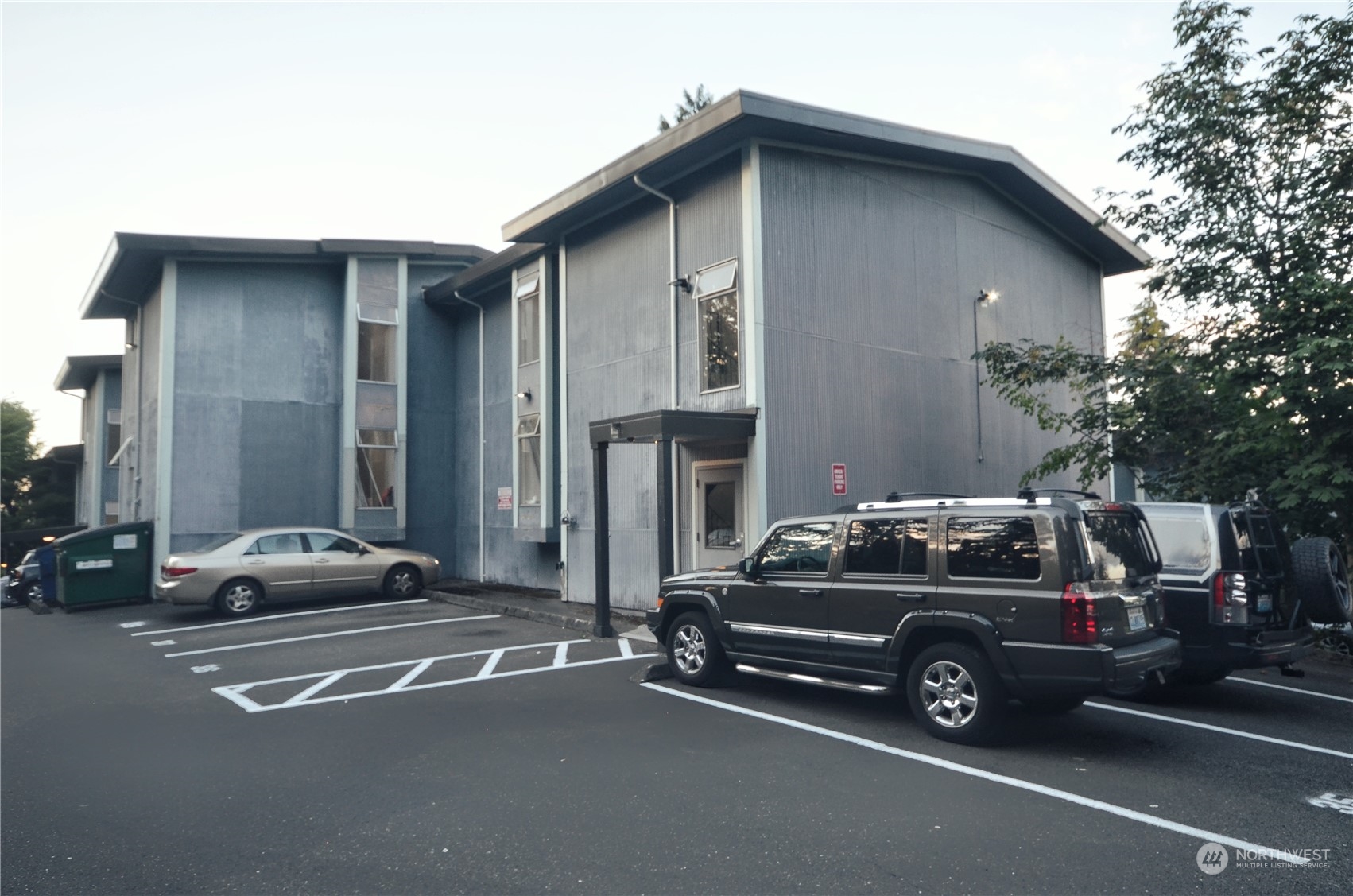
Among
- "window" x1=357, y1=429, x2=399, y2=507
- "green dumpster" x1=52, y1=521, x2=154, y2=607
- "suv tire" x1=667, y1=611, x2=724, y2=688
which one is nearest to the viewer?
"suv tire" x1=667, y1=611, x2=724, y2=688

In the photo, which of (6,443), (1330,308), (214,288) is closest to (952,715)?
(1330,308)

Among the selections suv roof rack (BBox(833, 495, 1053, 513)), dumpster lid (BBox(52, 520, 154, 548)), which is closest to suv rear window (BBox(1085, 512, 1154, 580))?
suv roof rack (BBox(833, 495, 1053, 513))

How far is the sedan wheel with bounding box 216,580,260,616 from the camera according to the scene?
14992mm

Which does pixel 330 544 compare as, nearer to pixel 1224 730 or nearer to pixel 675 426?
pixel 675 426

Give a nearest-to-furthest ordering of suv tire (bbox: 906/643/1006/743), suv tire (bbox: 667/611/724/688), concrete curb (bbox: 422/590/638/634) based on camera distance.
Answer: suv tire (bbox: 906/643/1006/743) < suv tire (bbox: 667/611/724/688) < concrete curb (bbox: 422/590/638/634)

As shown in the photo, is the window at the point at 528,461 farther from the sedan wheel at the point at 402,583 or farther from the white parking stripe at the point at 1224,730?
the white parking stripe at the point at 1224,730

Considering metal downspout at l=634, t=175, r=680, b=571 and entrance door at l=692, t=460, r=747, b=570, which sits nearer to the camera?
entrance door at l=692, t=460, r=747, b=570

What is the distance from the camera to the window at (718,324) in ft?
41.7

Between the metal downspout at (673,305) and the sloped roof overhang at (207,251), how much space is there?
8.40 m

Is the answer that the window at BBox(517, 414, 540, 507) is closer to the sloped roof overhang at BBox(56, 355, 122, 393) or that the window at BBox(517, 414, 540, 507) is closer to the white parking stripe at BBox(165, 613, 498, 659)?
the white parking stripe at BBox(165, 613, 498, 659)

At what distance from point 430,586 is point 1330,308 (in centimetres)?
1530

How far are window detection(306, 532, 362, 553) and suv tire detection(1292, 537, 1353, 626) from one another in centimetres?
1427

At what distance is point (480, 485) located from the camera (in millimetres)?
20016

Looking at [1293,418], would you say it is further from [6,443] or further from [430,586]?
[6,443]
